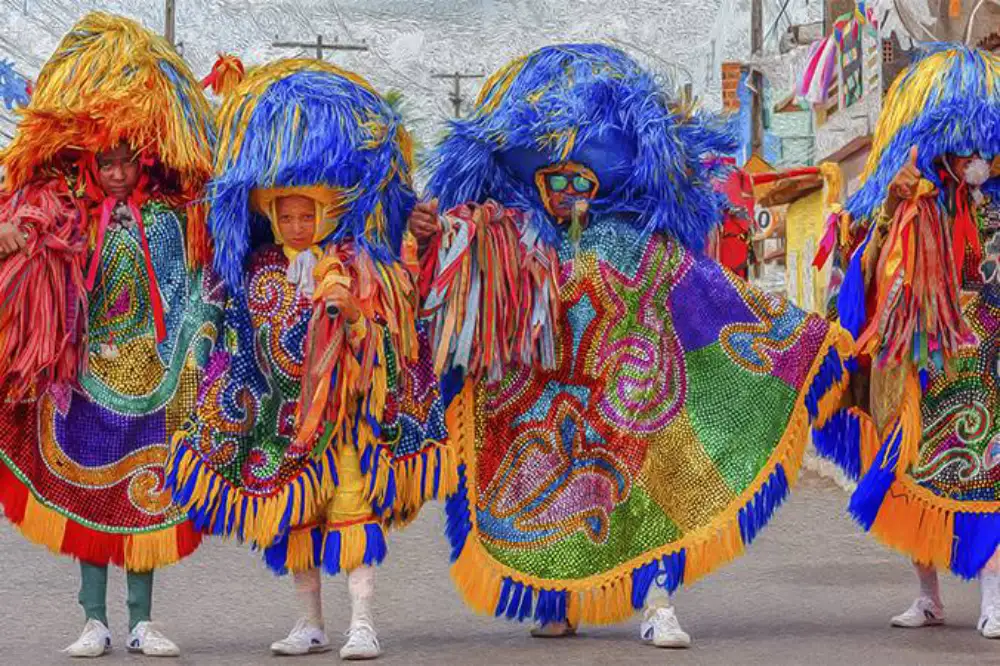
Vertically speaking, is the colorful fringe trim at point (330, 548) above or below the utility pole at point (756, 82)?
below

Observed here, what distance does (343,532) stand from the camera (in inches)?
261

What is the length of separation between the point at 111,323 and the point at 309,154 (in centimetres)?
101

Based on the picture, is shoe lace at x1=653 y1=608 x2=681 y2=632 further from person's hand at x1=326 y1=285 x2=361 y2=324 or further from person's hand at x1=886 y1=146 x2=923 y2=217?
person's hand at x1=886 y1=146 x2=923 y2=217

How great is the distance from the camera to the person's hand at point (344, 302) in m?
6.45

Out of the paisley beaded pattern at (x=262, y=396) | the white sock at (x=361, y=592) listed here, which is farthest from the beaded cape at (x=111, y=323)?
the white sock at (x=361, y=592)

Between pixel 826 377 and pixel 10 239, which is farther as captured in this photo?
pixel 826 377

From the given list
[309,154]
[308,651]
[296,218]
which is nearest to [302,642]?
[308,651]

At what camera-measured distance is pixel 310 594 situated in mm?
6809

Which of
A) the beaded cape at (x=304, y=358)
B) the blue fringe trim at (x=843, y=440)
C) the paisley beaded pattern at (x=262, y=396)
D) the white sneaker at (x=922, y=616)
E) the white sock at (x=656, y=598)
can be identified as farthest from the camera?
the blue fringe trim at (x=843, y=440)

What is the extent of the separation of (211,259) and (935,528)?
2.80 m

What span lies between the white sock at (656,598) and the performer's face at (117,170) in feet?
7.67

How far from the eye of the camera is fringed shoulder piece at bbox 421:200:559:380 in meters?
6.83

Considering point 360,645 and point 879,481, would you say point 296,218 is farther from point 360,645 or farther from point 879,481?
point 879,481

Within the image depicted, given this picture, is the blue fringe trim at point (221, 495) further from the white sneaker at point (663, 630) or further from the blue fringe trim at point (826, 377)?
A: the blue fringe trim at point (826, 377)
